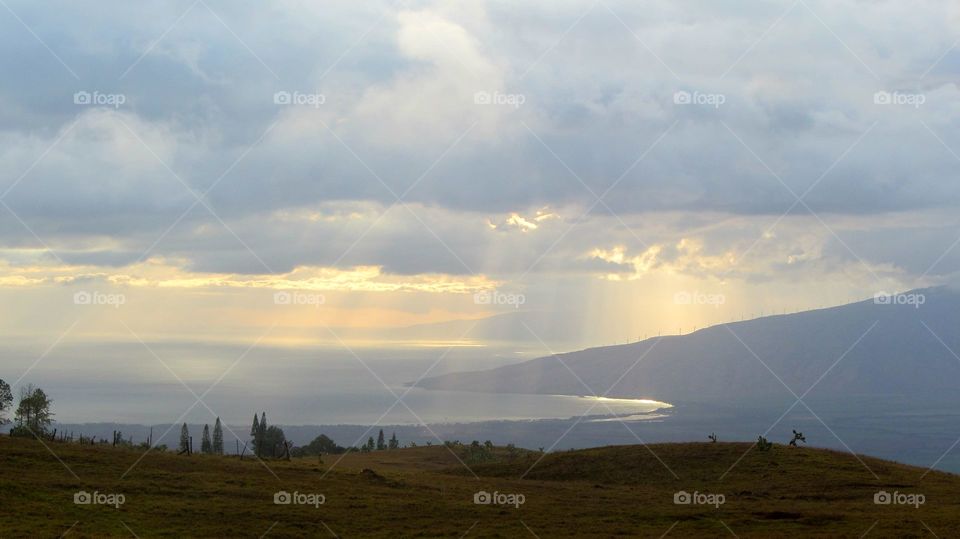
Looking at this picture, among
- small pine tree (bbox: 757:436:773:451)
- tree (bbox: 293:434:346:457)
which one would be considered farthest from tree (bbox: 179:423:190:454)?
small pine tree (bbox: 757:436:773:451)

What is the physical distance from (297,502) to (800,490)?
32.3 metres

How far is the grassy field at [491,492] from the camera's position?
43.6m

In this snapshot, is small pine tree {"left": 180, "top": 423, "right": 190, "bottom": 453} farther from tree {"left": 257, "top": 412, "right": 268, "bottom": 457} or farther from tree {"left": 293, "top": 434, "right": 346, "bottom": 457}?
tree {"left": 293, "top": 434, "right": 346, "bottom": 457}

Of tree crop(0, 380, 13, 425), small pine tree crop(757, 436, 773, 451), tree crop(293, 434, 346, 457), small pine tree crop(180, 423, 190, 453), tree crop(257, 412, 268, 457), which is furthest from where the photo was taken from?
tree crop(293, 434, 346, 457)

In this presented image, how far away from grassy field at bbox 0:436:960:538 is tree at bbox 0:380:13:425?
45453mm

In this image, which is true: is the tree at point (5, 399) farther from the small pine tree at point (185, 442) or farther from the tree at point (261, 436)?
the tree at point (261, 436)

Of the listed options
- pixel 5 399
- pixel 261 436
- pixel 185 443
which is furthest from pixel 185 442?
pixel 261 436

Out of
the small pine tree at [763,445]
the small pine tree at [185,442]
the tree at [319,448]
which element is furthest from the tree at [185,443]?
the small pine tree at [763,445]

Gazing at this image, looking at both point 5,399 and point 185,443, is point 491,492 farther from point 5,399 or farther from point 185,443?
point 5,399

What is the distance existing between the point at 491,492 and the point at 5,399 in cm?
7230

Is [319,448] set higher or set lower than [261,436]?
higher

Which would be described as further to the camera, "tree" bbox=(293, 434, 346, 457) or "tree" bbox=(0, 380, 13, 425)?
"tree" bbox=(293, 434, 346, 457)

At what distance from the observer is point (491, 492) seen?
5650cm

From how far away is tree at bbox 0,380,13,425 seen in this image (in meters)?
102
